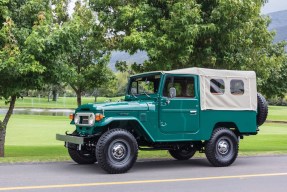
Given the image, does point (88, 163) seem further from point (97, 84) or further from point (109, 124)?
point (97, 84)

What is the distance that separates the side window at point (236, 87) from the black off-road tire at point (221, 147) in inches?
40.6

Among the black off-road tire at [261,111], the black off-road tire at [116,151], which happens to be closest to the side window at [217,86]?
the black off-road tire at [261,111]

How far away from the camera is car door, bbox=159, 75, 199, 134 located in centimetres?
1073

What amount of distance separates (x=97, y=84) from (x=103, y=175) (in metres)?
17.6

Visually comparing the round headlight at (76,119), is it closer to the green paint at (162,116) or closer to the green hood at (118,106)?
the green paint at (162,116)

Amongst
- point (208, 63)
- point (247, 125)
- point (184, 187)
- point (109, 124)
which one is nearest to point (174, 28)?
point (208, 63)

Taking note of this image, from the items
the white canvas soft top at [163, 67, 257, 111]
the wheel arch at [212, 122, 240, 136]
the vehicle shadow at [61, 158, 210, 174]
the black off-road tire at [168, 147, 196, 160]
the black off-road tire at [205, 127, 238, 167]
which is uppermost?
the white canvas soft top at [163, 67, 257, 111]

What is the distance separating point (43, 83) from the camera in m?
13.3

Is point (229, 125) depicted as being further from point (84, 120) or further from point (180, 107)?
point (84, 120)

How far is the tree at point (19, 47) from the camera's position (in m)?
12.0

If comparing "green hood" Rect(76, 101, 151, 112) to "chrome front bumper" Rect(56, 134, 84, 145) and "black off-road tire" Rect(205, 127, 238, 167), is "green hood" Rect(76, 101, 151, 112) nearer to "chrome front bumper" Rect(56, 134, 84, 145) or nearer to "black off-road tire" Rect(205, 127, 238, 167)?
"chrome front bumper" Rect(56, 134, 84, 145)

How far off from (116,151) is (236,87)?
3.88m

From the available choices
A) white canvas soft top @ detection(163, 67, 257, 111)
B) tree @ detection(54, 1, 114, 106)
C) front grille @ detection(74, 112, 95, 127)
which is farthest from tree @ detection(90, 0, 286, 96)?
front grille @ detection(74, 112, 95, 127)

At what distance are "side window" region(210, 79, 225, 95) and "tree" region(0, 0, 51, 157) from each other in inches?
172
